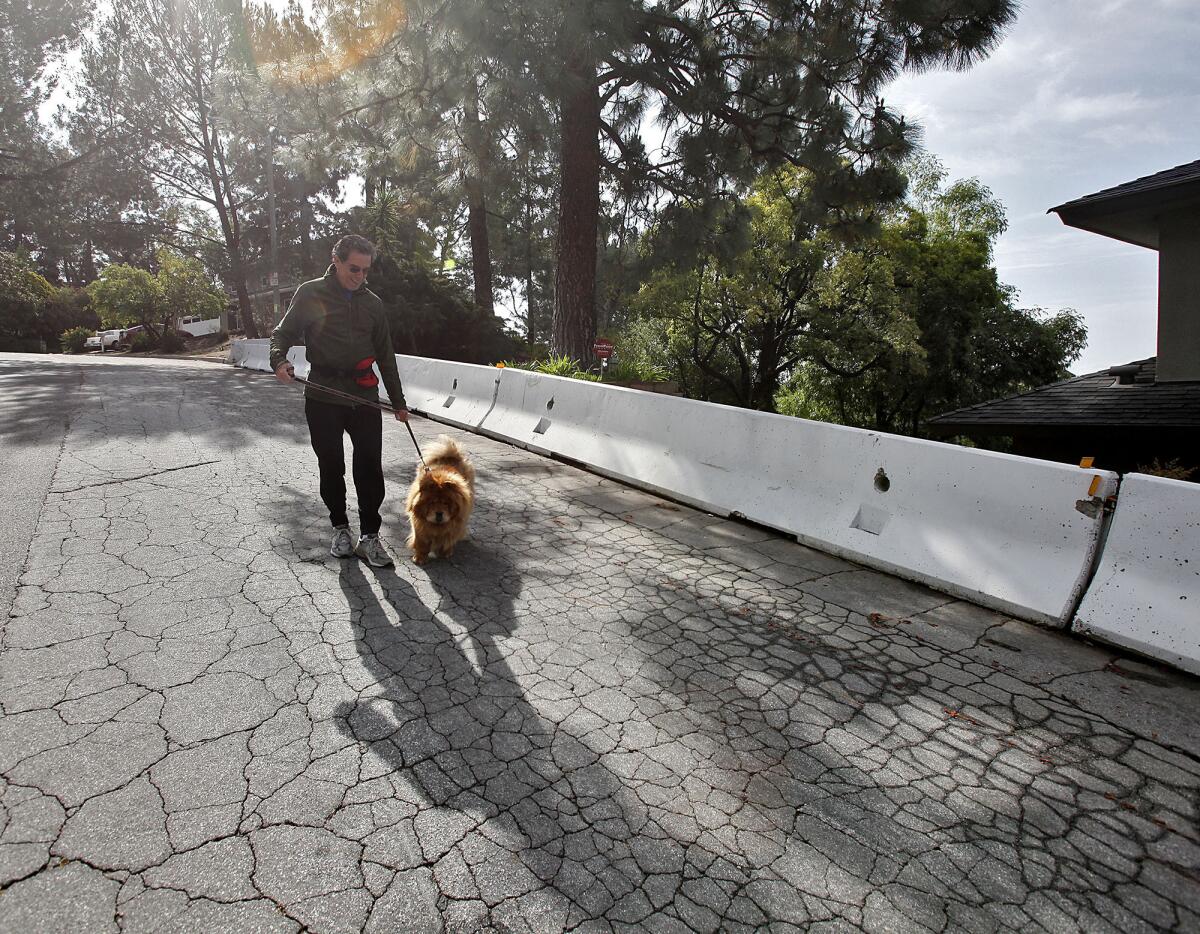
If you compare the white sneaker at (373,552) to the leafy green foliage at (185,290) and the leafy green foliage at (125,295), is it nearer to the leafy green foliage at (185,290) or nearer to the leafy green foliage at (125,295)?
the leafy green foliage at (125,295)

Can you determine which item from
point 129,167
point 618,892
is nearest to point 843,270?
point 618,892

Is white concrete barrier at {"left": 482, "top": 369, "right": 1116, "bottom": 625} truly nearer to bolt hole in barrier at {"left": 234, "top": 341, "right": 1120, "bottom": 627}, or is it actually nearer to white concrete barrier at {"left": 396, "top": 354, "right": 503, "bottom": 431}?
bolt hole in barrier at {"left": 234, "top": 341, "right": 1120, "bottom": 627}

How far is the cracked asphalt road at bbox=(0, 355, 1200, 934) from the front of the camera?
200 cm

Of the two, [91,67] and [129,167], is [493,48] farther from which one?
[129,167]

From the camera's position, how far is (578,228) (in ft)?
40.0

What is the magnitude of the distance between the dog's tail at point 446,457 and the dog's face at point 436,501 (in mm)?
412

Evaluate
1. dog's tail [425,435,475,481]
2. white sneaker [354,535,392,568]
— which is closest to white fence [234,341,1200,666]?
dog's tail [425,435,475,481]

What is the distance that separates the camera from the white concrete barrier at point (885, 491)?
3936mm

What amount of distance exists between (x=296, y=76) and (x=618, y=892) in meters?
13.0

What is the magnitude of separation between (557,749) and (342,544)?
8.15 feet

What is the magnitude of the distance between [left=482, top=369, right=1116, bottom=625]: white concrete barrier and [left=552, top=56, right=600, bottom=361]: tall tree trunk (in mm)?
5517

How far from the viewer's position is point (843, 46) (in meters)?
10.0

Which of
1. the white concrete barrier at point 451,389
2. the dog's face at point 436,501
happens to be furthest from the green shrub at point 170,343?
→ the dog's face at point 436,501

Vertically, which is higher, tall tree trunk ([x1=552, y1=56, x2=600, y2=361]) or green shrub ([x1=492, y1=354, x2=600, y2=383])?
tall tree trunk ([x1=552, y1=56, x2=600, y2=361])
